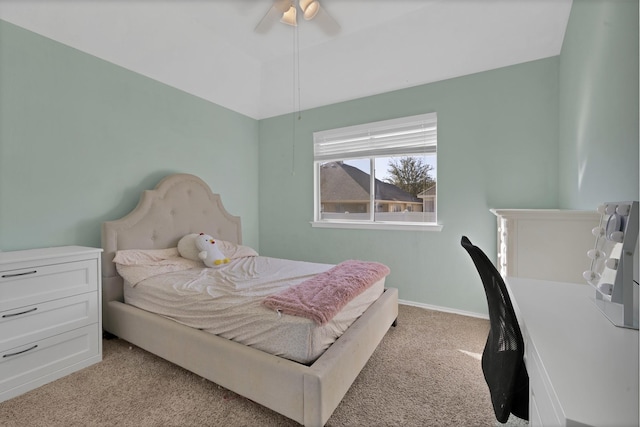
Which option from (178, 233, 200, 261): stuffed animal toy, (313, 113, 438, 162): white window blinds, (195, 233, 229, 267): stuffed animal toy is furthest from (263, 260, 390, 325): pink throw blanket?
(313, 113, 438, 162): white window blinds

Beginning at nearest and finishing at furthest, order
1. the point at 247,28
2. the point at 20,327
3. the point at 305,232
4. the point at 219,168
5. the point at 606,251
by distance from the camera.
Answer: the point at 606,251 → the point at 20,327 → the point at 247,28 → the point at 219,168 → the point at 305,232

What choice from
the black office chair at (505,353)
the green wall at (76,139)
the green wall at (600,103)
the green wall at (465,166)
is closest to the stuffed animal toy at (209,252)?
the green wall at (76,139)

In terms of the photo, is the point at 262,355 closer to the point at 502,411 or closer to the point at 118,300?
the point at 502,411

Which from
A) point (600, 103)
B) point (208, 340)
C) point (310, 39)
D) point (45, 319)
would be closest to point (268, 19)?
point (310, 39)

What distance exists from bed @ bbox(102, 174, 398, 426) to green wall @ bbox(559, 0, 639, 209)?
4.67 feet

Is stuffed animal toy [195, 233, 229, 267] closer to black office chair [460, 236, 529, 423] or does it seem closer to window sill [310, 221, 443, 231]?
window sill [310, 221, 443, 231]

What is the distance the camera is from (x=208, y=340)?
1.58 metres

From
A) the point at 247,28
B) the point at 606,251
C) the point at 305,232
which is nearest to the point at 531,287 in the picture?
the point at 606,251

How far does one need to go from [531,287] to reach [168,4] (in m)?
3.21

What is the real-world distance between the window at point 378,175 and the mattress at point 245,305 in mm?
1108

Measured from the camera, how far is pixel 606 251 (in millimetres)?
916

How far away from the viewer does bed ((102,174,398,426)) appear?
4.22ft

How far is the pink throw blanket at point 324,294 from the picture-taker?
1.43 meters

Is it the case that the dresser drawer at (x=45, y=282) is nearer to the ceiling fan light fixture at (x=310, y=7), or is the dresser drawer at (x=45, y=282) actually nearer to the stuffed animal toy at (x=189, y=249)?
the stuffed animal toy at (x=189, y=249)
